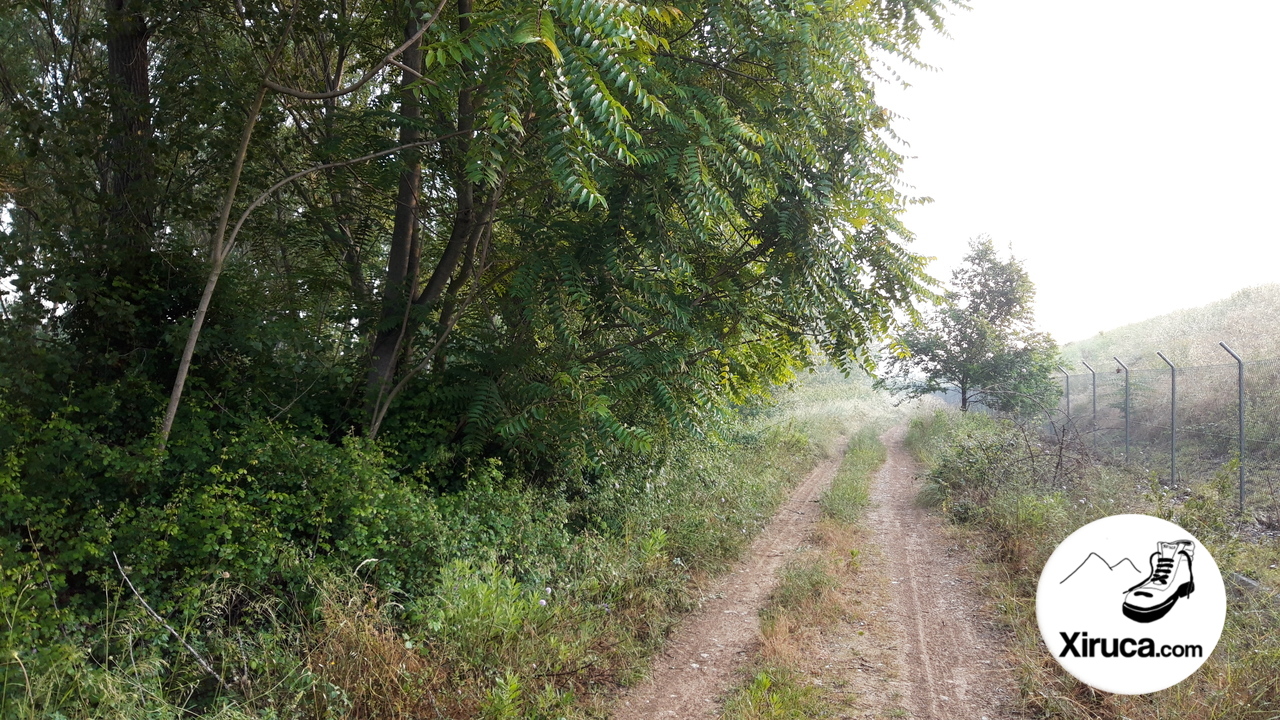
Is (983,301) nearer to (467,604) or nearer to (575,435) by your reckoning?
(575,435)

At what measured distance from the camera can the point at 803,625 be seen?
5.49 m

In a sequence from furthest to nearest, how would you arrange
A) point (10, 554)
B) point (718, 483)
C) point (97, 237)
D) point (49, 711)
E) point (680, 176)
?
1. point (718, 483)
2. point (97, 237)
3. point (680, 176)
4. point (10, 554)
5. point (49, 711)

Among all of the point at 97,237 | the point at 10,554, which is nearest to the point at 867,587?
the point at 10,554

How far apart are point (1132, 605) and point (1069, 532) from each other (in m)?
3.40

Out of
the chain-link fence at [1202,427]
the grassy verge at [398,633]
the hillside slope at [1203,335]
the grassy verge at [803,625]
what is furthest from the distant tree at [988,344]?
the grassy verge at [398,633]

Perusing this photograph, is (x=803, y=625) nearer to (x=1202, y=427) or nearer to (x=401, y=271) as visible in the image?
(x=401, y=271)

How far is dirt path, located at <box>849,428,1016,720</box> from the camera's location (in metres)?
4.29

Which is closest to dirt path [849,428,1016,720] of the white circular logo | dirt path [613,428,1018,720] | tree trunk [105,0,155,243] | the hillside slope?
dirt path [613,428,1018,720]

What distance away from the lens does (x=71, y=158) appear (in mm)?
5148

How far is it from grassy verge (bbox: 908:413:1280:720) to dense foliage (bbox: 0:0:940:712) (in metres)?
2.79

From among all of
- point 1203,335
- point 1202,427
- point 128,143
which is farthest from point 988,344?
point 128,143

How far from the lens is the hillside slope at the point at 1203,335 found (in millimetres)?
14242

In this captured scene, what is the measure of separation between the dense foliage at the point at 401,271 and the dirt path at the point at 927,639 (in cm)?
247

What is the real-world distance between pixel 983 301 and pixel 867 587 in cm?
1542
